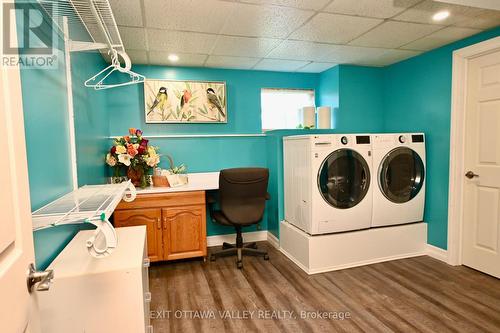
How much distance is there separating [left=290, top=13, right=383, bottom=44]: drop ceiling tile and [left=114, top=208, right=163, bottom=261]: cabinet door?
2194 millimetres

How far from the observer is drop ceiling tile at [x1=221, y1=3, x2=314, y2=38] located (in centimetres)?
203

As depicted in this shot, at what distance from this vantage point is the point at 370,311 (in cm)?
208

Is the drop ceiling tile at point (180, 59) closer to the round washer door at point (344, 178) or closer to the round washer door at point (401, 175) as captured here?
the round washer door at point (344, 178)

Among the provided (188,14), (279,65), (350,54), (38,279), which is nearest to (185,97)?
(279,65)

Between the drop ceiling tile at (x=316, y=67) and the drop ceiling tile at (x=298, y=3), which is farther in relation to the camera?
the drop ceiling tile at (x=316, y=67)

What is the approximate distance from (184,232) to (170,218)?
21 centimetres

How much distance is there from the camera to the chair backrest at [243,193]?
273cm

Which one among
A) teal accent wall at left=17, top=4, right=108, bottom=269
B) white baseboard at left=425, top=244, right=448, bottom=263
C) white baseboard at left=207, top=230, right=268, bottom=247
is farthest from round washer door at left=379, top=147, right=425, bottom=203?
teal accent wall at left=17, top=4, right=108, bottom=269

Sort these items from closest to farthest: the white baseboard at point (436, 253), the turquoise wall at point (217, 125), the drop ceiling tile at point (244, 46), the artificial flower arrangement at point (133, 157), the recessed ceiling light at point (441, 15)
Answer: the recessed ceiling light at point (441, 15) → the drop ceiling tile at point (244, 46) → the artificial flower arrangement at point (133, 157) → the white baseboard at point (436, 253) → the turquoise wall at point (217, 125)

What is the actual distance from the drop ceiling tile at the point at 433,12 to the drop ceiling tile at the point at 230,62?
5.05 ft

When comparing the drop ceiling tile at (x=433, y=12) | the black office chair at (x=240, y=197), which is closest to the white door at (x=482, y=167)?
the drop ceiling tile at (x=433, y=12)

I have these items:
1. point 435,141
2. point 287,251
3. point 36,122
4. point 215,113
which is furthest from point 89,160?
point 435,141

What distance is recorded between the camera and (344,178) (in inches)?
111

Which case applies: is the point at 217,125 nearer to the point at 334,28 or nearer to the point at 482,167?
the point at 334,28
